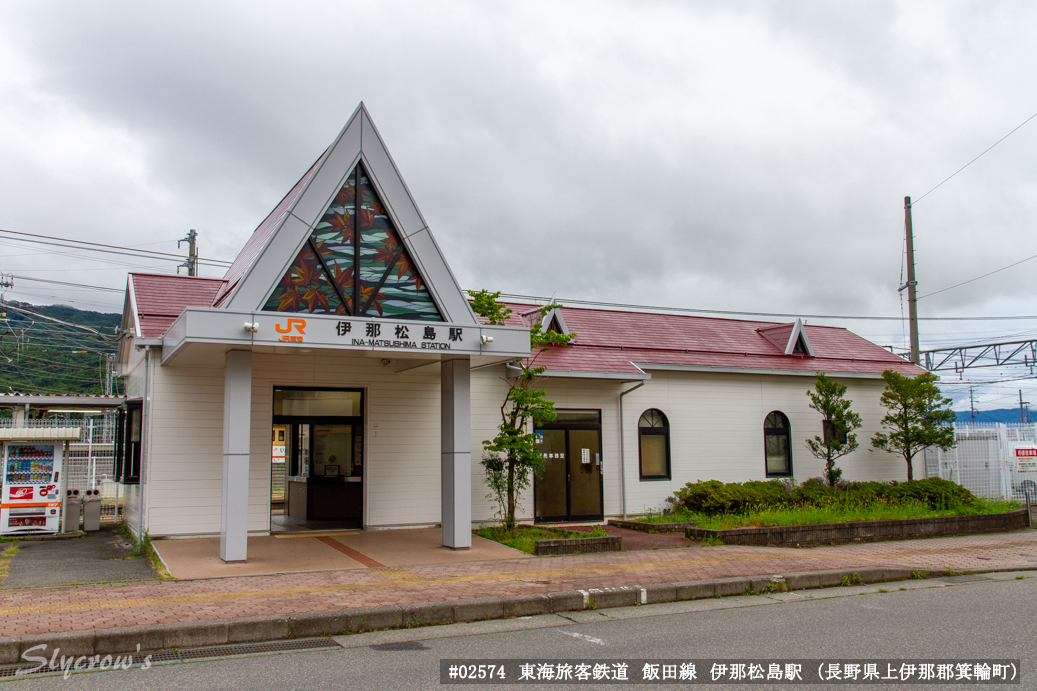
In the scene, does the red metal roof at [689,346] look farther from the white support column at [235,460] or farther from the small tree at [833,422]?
the white support column at [235,460]

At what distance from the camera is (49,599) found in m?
8.64

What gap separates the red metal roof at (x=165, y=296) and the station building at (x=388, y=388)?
0.17ft

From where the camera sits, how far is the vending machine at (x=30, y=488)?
1492cm

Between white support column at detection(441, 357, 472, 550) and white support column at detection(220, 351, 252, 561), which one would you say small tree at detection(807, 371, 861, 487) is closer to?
white support column at detection(441, 357, 472, 550)

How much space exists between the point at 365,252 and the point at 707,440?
10411 millimetres

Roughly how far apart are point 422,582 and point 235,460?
355cm

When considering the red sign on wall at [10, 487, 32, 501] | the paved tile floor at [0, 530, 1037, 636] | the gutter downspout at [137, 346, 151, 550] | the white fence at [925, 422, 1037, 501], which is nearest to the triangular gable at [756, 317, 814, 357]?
the white fence at [925, 422, 1037, 501]

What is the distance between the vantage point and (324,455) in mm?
16469

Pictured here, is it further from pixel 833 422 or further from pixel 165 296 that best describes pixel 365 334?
pixel 833 422

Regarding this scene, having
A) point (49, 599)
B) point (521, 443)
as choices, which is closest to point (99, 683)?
point (49, 599)

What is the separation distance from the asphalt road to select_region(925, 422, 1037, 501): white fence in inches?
521

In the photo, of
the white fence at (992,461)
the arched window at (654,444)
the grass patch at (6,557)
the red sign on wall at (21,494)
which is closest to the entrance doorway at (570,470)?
the arched window at (654,444)

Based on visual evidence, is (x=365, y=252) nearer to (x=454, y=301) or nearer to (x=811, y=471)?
(x=454, y=301)

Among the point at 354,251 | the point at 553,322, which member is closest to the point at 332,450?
the point at 354,251
